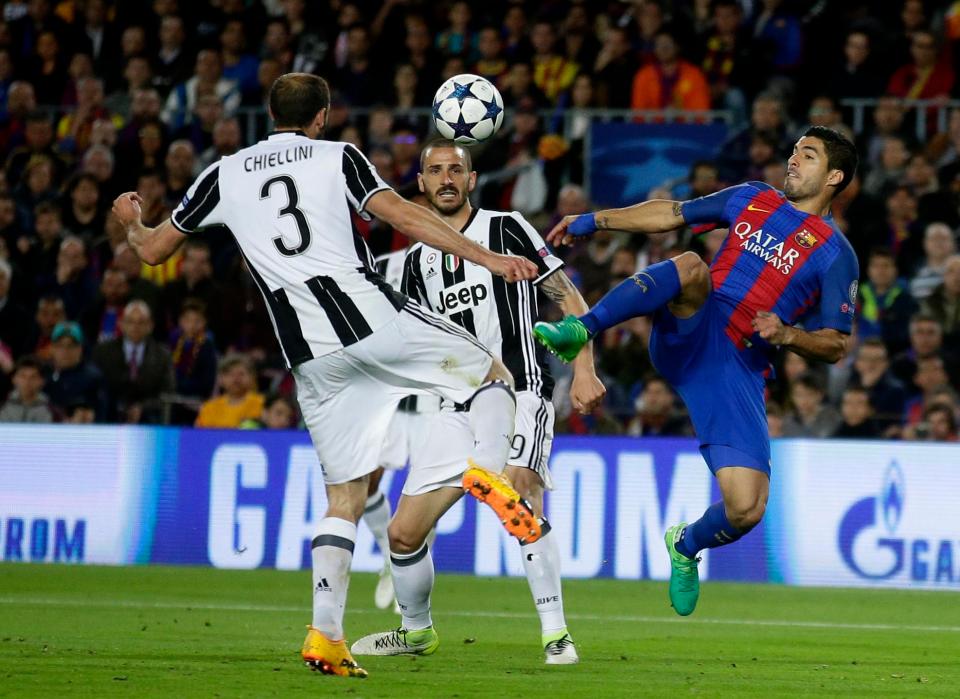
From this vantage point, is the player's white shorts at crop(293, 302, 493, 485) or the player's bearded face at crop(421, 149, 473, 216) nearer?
the player's white shorts at crop(293, 302, 493, 485)

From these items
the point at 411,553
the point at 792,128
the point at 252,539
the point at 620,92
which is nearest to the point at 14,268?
the point at 252,539

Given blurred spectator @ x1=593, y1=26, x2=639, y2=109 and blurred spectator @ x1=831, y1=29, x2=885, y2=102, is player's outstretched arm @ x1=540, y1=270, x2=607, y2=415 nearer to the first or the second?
blurred spectator @ x1=593, y1=26, x2=639, y2=109

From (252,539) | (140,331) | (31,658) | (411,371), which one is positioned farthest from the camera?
(140,331)

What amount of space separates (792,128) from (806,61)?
3.14ft

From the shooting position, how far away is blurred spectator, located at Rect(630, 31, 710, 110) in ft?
54.3

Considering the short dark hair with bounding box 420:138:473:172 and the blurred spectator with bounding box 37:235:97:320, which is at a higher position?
the short dark hair with bounding box 420:138:473:172

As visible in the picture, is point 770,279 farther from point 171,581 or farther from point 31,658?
point 171,581

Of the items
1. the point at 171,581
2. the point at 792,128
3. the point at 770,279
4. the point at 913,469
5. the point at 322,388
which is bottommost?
the point at 171,581

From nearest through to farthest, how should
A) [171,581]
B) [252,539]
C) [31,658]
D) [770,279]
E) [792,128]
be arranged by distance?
1. [31,658]
2. [770,279]
3. [171,581]
4. [252,539]
5. [792,128]

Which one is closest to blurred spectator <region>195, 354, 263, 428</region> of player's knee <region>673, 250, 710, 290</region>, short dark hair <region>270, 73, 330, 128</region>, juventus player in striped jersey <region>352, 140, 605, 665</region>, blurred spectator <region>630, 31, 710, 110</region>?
blurred spectator <region>630, 31, 710, 110</region>

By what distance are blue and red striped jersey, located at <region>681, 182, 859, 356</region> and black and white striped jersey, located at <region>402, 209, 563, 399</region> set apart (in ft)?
3.05

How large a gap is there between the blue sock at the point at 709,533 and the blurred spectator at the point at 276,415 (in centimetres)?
598

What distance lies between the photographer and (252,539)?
13.4m

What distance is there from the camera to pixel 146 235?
7430 millimetres
